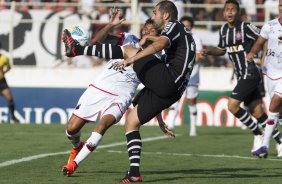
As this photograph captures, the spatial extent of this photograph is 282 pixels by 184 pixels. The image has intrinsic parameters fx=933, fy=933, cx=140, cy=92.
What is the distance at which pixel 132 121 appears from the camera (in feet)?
38.1

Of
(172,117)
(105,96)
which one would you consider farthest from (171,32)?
(172,117)

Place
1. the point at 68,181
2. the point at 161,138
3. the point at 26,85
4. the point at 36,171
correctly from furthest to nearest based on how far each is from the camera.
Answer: the point at 26,85
the point at 161,138
the point at 36,171
the point at 68,181

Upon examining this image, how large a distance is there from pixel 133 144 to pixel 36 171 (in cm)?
170

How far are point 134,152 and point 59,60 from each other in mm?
15606

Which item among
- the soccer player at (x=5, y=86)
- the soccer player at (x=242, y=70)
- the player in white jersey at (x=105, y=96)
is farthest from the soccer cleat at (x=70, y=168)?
the soccer player at (x=5, y=86)

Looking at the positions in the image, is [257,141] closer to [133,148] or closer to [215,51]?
[215,51]

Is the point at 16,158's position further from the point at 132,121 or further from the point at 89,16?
the point at 89,16

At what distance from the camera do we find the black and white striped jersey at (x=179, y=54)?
1148 cm

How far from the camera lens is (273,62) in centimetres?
1545

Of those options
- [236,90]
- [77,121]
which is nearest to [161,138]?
[236,90]

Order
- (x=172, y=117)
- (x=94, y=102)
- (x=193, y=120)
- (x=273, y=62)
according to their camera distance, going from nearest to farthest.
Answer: (x=94, y=102), (x=273, y=62), (x=193, y=120), (x=172, y=117)

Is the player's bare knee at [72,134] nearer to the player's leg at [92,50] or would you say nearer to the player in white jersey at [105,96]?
the player in white jersey at [105,96]

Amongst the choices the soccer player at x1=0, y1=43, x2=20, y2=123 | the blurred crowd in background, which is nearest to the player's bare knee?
the soccer player at x1=0, y1=43, x2=20, y2=123

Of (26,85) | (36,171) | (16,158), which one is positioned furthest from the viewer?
(26,85)
